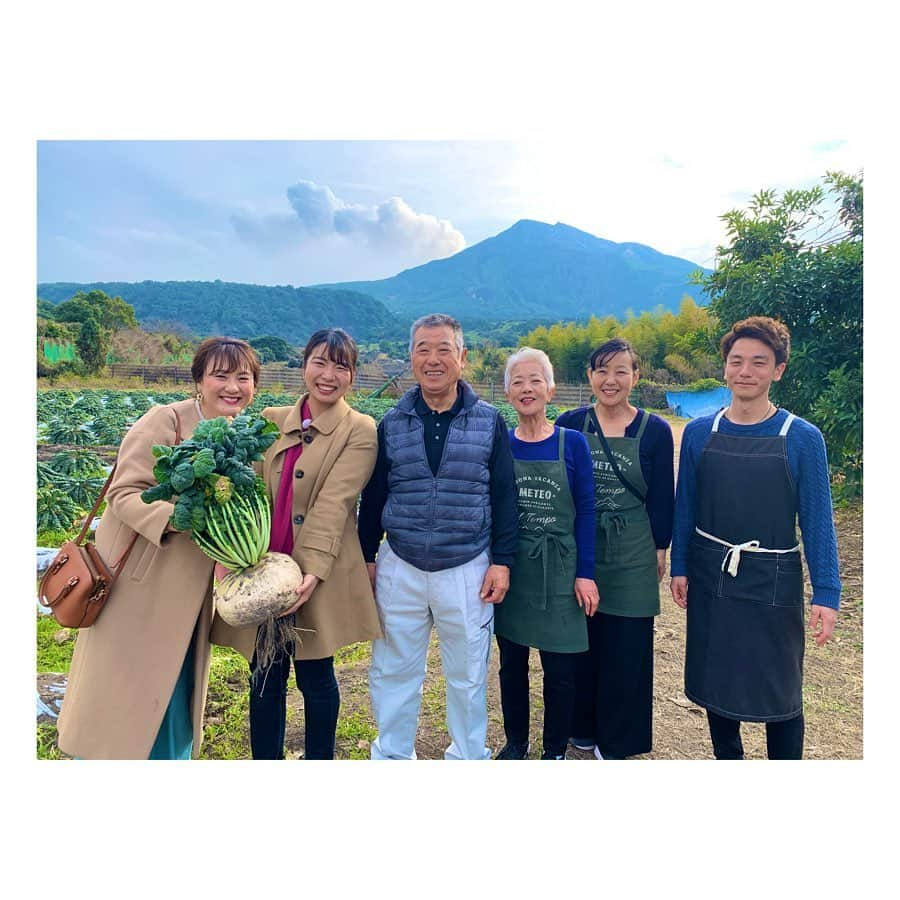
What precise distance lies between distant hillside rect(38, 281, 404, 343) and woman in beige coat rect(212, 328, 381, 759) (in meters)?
40.6

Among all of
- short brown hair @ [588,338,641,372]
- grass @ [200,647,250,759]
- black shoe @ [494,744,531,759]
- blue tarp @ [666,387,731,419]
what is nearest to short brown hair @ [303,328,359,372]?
short brown hair @ [588,338,641,372]

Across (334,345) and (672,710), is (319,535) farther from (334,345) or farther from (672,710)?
(672,710)

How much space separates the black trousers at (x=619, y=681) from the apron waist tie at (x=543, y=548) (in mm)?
306

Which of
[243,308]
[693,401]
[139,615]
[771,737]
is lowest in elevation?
[771,737]

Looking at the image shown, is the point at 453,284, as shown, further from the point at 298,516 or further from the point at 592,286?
the point at 298,516

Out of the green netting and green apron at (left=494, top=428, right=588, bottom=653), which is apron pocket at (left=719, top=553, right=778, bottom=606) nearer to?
green apron at (left=494, top=428, right=588, bottom=653)

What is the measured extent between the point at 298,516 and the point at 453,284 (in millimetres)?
89728

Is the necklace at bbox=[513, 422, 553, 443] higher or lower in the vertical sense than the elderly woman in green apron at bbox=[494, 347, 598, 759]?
higher

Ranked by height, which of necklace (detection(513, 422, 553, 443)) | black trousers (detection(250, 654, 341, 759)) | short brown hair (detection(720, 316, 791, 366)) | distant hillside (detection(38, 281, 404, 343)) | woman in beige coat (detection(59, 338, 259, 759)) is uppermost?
distant hillside (detection(38, 281, 404, 343))

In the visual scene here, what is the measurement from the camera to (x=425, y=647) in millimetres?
2264

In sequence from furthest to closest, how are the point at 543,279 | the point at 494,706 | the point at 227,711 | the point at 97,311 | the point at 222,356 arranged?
the point at 543,279, the point at 97,311, the point at 494,706, the point at 227,711, the point at 222,356

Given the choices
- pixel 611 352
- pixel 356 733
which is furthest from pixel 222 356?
pixel 356 733

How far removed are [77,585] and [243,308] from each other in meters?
52.0

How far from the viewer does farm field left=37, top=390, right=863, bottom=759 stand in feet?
8.60
